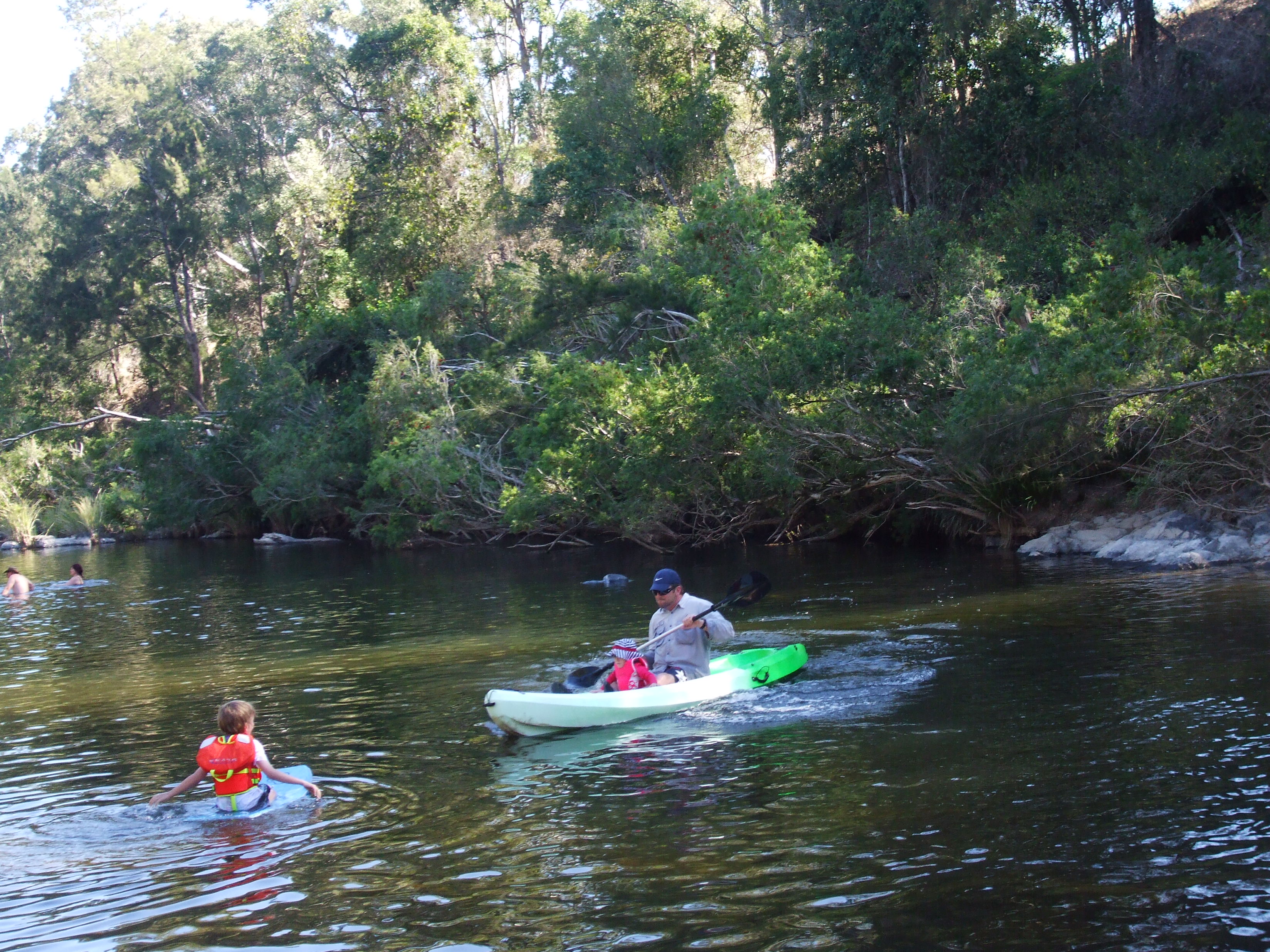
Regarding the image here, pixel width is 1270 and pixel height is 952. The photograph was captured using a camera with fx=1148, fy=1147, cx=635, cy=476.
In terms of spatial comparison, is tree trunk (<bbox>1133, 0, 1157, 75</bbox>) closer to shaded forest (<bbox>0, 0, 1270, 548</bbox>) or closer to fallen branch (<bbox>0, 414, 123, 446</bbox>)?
shaded forest (<bbox>0, 0, 1270, 548</bbox>)

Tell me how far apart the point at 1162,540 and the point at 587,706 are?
35.1 ft

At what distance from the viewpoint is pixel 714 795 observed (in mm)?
6332

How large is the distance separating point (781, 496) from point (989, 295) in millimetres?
5200

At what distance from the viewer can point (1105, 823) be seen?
5355 mm

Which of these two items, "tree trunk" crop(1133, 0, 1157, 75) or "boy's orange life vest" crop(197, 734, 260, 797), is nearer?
"boy's orange life vest" crop(197, 734, 260, 797)

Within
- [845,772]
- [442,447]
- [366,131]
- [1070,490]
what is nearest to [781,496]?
[1070,490]

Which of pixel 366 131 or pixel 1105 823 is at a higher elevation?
pixel 366 131

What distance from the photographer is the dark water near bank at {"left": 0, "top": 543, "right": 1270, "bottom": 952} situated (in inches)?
180

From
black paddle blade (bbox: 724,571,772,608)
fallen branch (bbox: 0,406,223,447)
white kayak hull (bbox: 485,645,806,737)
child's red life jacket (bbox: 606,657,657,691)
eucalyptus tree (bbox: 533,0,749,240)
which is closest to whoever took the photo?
white kayak hull (bbox: 485,645,806,737)

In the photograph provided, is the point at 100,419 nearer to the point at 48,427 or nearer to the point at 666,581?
the point at 48,427

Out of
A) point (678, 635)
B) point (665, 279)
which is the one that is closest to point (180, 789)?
point (678, 635)

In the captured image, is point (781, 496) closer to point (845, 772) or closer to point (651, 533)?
point (651, 533)

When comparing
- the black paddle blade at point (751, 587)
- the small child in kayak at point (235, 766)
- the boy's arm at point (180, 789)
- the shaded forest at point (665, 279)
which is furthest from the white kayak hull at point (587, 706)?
the shaded forest at point (665, 279)

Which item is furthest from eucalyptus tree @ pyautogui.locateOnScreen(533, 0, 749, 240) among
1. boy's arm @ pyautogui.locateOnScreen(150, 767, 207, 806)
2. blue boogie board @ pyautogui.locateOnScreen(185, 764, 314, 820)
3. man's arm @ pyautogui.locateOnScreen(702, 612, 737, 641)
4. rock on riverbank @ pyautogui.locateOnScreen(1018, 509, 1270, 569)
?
boy's arm @ pyautogui.locateOnScreen(150, 767, 207, 806)
